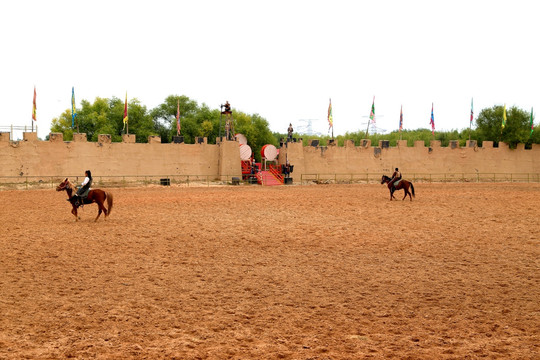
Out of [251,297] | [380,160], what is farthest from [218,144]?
[251,297]

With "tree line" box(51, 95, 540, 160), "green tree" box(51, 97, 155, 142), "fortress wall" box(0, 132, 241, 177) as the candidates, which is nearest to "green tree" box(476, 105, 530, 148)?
"tree line" box(51, 95, 540, 160)

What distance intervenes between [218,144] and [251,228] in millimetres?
25890

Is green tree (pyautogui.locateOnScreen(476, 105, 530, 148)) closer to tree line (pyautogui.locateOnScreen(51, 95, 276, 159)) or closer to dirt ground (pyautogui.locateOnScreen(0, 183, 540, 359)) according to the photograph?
tree line (pyautogui.locateOnScreen(51, 95, 276, 159))

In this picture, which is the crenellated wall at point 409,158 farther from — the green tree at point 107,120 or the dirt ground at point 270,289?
the green tree at point 107,120

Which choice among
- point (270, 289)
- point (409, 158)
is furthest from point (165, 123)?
point (270, 289)

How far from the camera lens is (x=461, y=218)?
16297 millimetres

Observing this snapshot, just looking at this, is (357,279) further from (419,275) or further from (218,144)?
(218,144)

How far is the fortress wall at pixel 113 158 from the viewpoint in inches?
1268

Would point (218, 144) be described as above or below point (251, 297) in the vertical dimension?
above

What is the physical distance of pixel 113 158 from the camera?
3512 cm

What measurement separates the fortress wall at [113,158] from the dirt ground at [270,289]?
19.3 m

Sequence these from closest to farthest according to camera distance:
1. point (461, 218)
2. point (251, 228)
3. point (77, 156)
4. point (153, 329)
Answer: point (153, 329), point (251, 228), point (461, 218), point (77, 156)

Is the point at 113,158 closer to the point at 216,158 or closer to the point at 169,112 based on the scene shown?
the point at 216,158

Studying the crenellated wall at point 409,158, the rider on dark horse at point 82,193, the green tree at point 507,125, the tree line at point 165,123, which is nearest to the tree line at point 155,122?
the tree line at point 165,123
